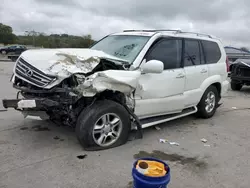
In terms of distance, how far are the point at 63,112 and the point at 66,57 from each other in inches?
31.5

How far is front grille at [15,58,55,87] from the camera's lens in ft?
12.2

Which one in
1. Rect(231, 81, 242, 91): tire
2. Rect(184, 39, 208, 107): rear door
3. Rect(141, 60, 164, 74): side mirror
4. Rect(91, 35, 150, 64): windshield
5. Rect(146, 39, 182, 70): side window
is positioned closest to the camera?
Rect(141, 60, 164, 74): side mirror

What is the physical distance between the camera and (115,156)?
12.8 feet

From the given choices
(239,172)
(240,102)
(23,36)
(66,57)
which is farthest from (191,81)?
(23,36)

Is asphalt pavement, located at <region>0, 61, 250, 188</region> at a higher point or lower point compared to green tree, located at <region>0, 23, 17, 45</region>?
lower

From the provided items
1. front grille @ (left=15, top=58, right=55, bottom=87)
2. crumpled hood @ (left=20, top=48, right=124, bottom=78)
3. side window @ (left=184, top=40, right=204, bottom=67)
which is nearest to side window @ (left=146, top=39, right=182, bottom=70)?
side window @ (left=184, top=40, right=204, bottom=67)

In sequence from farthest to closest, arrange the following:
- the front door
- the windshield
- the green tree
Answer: the green tree → the windshield → the front door

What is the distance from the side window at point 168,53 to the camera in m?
4.74

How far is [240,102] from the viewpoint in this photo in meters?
8.52

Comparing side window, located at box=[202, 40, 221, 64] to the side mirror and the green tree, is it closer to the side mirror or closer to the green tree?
the side mirror

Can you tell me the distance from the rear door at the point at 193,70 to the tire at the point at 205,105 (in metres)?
0.29

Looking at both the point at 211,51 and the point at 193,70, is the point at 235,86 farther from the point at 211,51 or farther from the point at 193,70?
the point at 193,70

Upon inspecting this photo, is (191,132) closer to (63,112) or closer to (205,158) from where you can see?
(205,158)

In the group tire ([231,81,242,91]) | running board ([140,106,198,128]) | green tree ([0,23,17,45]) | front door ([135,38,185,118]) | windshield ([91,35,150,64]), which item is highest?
green tree ([0,23,17,45])
